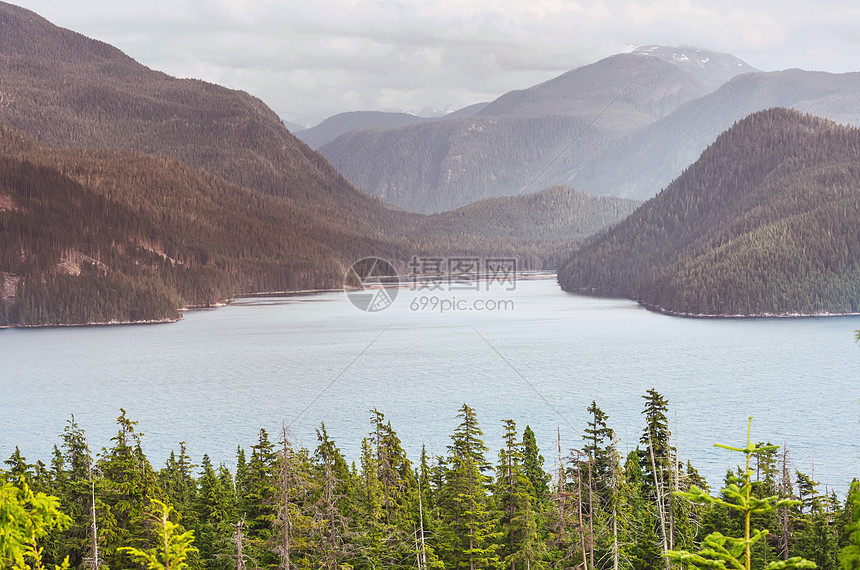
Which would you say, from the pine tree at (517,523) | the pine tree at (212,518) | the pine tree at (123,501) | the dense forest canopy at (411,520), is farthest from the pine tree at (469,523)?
the pine tree at (123,501)

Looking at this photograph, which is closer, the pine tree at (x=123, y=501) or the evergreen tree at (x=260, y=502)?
the pine tree at (x=123, y=501)

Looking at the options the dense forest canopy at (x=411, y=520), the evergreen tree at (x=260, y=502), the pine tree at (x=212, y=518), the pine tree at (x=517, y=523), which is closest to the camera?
the dense forest canopy at (x=411, y=520)

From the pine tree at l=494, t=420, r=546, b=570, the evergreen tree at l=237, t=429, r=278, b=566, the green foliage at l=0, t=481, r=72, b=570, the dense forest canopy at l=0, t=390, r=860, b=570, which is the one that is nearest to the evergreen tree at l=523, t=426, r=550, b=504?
the dense forest canopy at l=0, t=390, r=860, b=570

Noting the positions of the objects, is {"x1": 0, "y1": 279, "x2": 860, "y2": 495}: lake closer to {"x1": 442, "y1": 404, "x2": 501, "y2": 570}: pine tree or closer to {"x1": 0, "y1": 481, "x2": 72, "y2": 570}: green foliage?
{"x1": 442, "y1": 404, "x2": 501, "y2": 570}: pine tree

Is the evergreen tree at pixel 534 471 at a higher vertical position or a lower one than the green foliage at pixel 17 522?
lower

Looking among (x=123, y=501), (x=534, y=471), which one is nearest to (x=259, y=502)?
(x=123, y=501)

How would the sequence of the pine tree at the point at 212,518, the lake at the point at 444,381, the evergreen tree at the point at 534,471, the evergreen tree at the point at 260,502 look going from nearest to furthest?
1. the evergreen tree at the point at 260,502
2. the pine tree at the point at 212,518
3. the evergreen tree at the point at 534,471
4. the lake at the point at 444,381

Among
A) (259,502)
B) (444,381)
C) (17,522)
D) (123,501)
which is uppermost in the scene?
(17,522)

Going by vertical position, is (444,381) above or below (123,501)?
below

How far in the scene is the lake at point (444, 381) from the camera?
71.2 metres

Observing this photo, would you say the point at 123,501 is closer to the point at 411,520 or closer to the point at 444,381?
the point at 411,520

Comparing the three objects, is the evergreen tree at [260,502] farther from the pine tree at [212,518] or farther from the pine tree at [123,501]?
the pine tree at [123,501]

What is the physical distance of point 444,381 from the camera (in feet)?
321

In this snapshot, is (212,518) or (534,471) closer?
(212,518)
